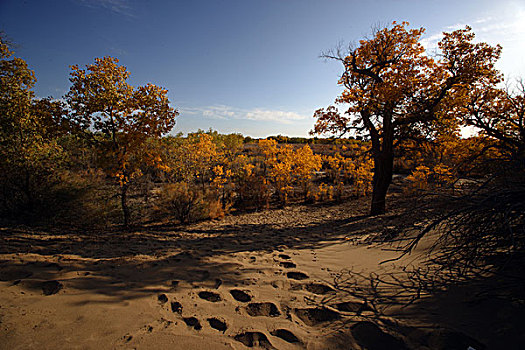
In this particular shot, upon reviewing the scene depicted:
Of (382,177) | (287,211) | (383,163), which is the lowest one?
(287,211)

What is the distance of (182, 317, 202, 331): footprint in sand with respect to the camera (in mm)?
2111

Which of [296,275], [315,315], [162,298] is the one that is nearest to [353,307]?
[315,315]

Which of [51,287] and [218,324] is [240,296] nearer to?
[218,324]

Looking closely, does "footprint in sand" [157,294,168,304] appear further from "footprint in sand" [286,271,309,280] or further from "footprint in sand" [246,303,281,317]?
"footprint in sand" [286,271,309,280]

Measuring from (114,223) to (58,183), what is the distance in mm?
2123

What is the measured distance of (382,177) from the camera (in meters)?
8.36

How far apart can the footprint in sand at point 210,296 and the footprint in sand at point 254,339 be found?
0.70 m

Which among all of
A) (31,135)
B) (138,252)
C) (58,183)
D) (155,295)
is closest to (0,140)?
(31,135)

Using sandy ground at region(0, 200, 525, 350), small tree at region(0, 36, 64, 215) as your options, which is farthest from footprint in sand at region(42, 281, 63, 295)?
small tree at region(0, 36, 64, 215)

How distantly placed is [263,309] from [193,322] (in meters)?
0.76

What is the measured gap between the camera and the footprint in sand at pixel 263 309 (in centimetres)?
242

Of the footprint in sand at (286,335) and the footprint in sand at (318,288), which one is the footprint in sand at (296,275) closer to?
the footprint in sand at (318,288)

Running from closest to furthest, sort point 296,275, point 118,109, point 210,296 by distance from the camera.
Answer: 1. point 210,296
2. point 296,275
3. point 118,109

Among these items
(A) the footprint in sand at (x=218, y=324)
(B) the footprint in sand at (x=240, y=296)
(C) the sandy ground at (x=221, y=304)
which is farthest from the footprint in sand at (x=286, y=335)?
(B) the footprint in sand at (x=240, y=296)
